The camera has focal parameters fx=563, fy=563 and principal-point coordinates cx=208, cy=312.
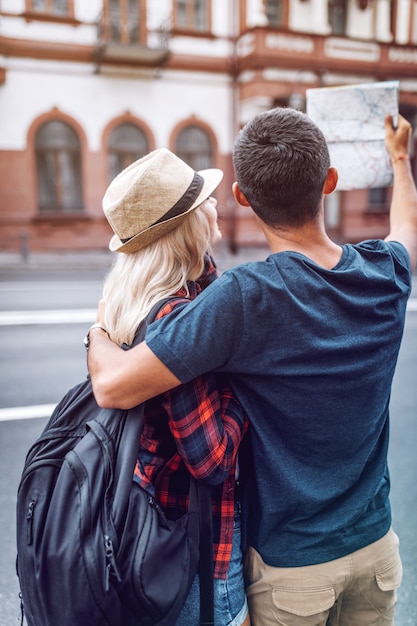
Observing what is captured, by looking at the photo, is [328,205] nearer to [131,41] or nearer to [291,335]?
[131,41]

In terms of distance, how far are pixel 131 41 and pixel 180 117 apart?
2495mm

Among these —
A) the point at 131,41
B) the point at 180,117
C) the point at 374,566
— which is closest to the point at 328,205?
the point at 180,117

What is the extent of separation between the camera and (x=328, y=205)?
19297 mm

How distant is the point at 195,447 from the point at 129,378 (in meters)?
0.21

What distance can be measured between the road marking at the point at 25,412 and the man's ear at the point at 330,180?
3.76m

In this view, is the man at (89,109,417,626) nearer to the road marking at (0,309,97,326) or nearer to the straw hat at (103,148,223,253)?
the straw hat at (103,148,223,253)

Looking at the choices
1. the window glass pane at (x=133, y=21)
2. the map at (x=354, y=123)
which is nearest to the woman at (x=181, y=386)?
the map at (x=354, y=123)

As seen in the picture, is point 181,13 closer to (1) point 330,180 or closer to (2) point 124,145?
(2) point 124,145

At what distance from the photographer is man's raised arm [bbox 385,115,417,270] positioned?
1.68 meters

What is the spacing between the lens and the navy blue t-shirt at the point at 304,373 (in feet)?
3.90

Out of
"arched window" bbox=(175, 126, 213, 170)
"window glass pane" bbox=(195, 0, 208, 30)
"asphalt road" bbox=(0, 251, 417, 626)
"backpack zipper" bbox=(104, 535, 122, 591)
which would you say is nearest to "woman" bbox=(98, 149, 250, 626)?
"backpack zipper" bbox=(104, 535, 122, 591)

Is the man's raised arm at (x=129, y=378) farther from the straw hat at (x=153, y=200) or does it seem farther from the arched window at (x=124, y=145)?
the arched window at (x=124, y=145)

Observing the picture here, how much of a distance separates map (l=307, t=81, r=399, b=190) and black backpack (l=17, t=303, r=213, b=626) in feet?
3.15

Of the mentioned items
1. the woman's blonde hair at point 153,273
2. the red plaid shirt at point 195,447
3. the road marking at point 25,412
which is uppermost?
the woman's blonde hair at point 153,273
